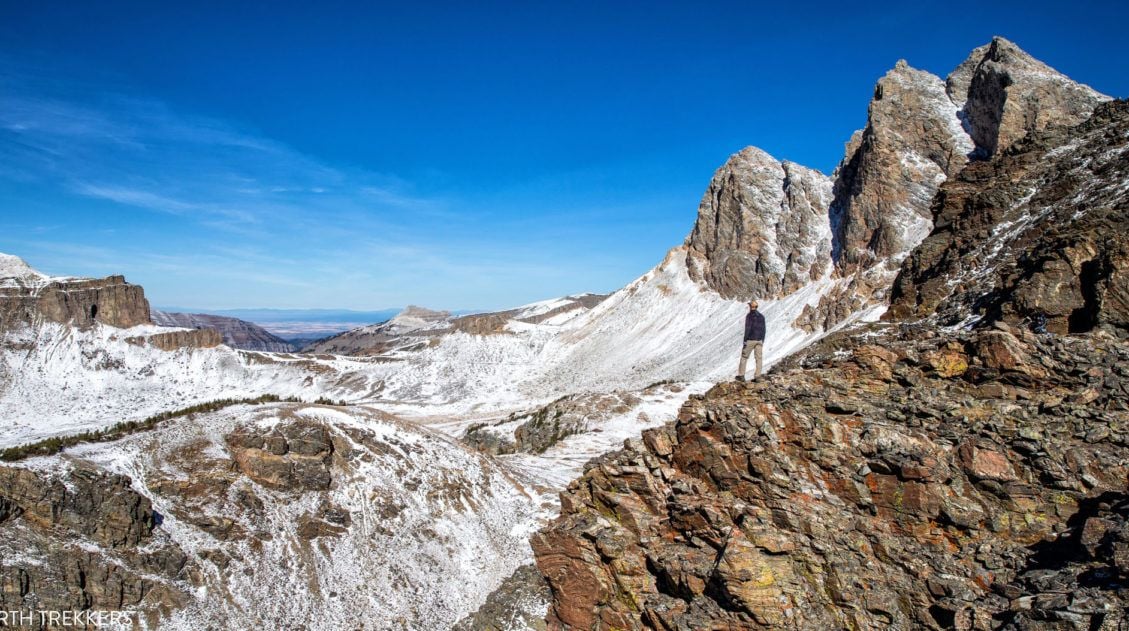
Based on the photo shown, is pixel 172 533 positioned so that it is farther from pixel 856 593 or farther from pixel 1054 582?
pixel 1054 582

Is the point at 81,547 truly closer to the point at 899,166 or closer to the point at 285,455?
the point at 285,455

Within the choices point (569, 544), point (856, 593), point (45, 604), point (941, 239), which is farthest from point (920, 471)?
point (941, 239)

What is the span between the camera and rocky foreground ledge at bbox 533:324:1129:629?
1301cm

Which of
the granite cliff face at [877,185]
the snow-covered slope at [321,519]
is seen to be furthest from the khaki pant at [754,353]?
the granite cliff face at [877,185]

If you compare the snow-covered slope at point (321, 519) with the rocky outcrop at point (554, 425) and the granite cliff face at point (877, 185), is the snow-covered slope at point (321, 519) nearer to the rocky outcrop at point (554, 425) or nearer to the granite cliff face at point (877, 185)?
the rocky outcrop at point (554, 425)

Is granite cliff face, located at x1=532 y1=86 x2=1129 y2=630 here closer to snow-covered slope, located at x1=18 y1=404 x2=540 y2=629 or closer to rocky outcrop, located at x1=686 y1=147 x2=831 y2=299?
snow-covered slope, located at x1=18 y1=404 x2=540 y2=629

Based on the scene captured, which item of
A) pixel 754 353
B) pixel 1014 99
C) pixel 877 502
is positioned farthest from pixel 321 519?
pixel 1014 99

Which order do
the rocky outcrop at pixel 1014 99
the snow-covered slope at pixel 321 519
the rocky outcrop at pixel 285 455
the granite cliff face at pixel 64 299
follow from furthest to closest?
the granite cliff face at pixel 64 299 < the rocky outcrop at pixel 1014 99 < the rocky outcrop at pixel 285 455 < the snow-covered slope at pixel 321 519

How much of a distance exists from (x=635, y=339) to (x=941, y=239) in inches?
2595

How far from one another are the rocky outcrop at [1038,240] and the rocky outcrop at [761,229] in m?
50.0

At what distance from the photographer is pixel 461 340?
12294 centimetres

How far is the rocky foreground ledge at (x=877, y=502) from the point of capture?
42.7 feet

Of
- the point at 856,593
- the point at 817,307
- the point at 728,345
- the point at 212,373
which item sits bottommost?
the point at 212,373

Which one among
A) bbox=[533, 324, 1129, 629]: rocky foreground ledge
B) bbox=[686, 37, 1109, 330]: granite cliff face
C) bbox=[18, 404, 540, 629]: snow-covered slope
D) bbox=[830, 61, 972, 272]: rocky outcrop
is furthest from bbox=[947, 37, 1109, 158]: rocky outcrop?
bbox=[18, 404, 540, 629]: snow-covered slope
